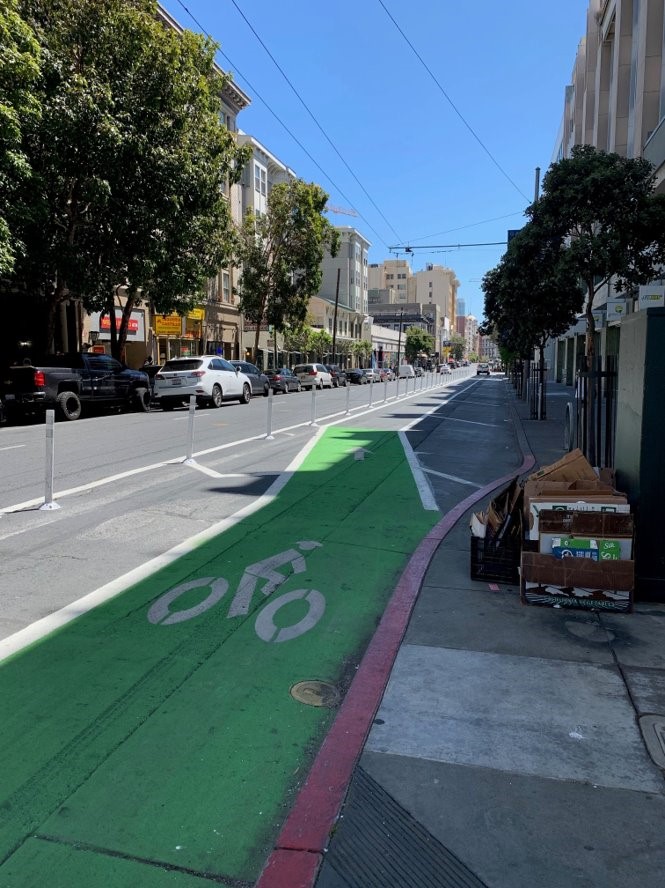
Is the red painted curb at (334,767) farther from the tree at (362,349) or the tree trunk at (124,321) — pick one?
the tree at (362,349)

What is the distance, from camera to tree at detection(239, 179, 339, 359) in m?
41.2

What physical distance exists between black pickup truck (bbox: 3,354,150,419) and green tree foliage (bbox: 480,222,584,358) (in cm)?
1201

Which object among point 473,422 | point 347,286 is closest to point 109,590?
point 473,422

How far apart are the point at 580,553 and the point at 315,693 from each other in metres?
2.22

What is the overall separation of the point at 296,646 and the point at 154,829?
1801 millimetres

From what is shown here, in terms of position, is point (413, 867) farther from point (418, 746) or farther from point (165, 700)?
point (165, 700)

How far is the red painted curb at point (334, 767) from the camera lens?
2490 mm

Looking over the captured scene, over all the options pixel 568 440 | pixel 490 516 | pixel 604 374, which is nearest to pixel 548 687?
pixel 490 516

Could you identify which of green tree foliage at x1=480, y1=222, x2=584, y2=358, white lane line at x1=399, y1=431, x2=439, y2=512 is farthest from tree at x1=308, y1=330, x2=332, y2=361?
white lane line at x1=399, y1=431, x2=439, y2=512

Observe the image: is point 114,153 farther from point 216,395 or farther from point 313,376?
point 313,376

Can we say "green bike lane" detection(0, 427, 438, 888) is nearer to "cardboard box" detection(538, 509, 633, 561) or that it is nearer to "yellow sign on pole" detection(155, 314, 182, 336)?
"cardboard box" detection(538, 509, 633, 561)

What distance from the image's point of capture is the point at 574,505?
486 cm

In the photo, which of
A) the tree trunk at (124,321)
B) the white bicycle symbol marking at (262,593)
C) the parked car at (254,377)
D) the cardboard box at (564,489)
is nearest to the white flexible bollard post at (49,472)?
the white bicycle symbol marking at (262,593)

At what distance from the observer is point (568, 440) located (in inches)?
430
